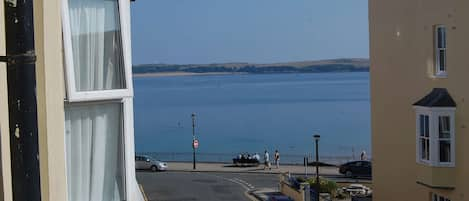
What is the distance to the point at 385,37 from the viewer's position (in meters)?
26.2

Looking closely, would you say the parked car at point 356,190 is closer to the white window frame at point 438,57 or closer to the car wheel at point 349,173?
the car wheel at point 349,173

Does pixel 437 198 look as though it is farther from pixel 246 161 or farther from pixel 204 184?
pixel 246 161

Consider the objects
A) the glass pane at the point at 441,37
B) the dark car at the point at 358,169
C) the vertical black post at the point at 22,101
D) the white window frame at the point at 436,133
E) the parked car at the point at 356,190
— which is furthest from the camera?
the dark car at the point at 358,169

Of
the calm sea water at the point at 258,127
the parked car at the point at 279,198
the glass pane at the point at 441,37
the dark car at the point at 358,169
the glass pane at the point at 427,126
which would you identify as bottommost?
the calm sea water at the point at 258,127

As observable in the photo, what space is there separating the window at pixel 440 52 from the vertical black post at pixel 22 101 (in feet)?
68.8

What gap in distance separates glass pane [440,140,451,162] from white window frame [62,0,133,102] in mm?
18784

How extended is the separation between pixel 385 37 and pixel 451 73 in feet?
14.6

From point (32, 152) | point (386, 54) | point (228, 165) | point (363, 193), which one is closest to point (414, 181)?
point (386, 54)

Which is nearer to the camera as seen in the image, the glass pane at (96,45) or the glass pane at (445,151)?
the glass pane at (96,45)

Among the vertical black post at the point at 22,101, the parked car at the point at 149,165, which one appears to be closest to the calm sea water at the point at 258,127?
the parked car at the point at 149,165

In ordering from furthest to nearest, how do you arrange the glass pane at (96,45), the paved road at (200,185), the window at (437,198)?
the paved road at (200,185), the window at (437,198), the glass pane at (96,45)

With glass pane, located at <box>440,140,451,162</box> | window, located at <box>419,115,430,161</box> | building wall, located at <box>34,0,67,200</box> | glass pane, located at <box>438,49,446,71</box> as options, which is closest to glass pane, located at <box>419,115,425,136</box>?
window, located at <box>419,115,430,161</box>

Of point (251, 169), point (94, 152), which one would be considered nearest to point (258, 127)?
point (251, 169)

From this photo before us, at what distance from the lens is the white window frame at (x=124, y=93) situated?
443cm
